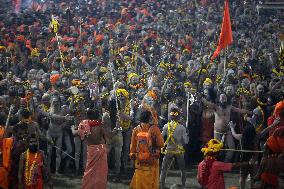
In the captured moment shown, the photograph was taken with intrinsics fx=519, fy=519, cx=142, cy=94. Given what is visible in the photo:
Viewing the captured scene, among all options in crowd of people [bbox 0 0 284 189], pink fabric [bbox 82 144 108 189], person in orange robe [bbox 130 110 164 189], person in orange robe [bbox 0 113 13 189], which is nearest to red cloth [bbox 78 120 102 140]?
crowd of people [bbox 0 0 284 189]

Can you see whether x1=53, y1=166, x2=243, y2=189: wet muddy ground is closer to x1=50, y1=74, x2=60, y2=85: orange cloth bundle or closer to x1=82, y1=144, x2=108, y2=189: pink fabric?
x1=82, y1=144, x2=108, y2=189: pink fabric

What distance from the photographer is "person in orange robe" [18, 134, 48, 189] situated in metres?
8.55

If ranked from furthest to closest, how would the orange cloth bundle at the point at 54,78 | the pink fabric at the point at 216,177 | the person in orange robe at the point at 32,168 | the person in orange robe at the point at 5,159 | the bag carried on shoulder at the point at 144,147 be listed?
the orange cloth bundle at the point at 54,78 < the bag carried on shoulder at the point at 144,147 < the person in orange robe at the point at 5,159 < the person in orange robe at the point at 32,168 < the pink fabric at the point at 216,177

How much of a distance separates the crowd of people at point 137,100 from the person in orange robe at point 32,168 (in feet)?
0.05

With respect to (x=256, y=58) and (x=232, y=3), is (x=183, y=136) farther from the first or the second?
(x=232, y=3)

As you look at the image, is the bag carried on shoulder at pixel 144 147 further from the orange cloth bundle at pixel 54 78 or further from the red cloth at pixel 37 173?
the orange cloth bundle at pixel 54 78

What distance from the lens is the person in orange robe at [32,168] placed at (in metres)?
8.55

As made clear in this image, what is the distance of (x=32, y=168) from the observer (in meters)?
8.55

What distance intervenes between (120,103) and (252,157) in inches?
156

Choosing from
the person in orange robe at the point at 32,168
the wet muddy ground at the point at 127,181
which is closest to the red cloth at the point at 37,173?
the person in orange robe at the point at 32,168

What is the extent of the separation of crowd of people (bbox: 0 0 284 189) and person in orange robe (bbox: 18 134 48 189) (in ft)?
0.05

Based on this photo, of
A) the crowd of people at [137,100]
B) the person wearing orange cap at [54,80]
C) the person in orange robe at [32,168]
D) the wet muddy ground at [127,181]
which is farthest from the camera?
the person wearing orange cap at [54,80]

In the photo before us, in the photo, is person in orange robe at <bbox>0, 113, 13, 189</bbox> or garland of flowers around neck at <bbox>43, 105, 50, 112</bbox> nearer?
person in orange robe at <bbox>0, 113, 13, 189</bbox>

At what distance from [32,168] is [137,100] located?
596 centimetres
